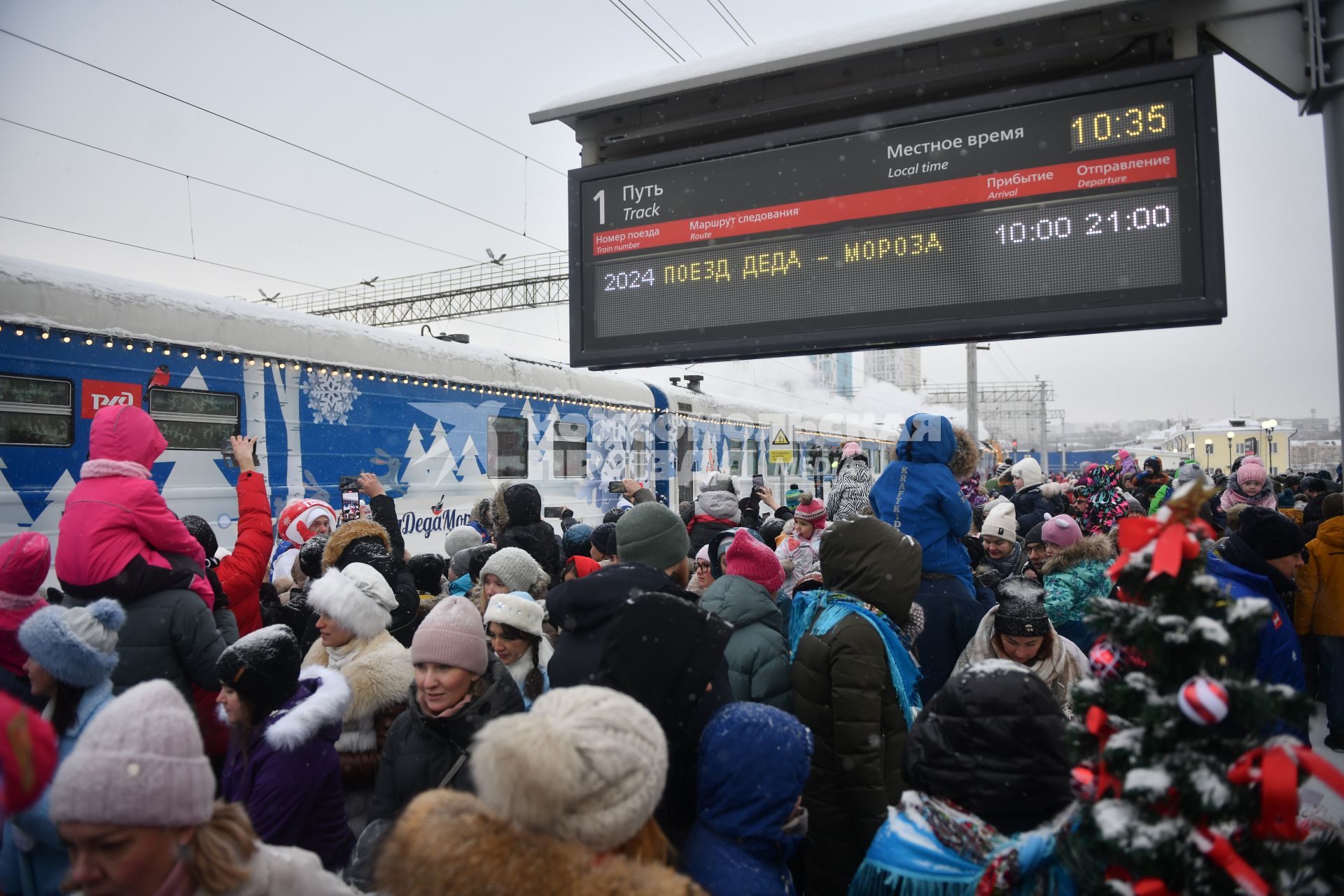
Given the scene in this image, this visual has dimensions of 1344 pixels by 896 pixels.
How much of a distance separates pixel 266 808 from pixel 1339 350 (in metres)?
4.10

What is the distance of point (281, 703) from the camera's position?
2477mm

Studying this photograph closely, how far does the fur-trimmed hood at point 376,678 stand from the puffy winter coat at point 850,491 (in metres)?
3.18

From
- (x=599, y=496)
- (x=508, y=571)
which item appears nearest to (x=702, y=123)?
(x=508, y=571)

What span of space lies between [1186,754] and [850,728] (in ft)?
4.12

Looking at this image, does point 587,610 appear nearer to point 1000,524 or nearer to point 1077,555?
point 1077,555

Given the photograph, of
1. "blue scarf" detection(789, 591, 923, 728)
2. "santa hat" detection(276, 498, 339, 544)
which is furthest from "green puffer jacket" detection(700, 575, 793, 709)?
"santa hat" detection(276, 498, 339, 544)

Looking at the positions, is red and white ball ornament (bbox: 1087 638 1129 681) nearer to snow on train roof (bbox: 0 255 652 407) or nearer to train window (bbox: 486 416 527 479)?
snow on train roof (bbox: 0 255 652 407)

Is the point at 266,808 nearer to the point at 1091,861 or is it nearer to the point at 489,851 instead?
the point at 489,851

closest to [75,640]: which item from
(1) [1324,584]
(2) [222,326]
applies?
(2) [222,326]

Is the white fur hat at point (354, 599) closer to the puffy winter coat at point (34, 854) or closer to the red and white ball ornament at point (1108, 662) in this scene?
the puffy winter coat at point (34, 854)

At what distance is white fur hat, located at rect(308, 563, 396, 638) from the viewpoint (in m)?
3.05

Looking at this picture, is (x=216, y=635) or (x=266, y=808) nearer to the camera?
(x=266, y=808)

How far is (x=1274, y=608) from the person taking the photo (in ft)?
11.2

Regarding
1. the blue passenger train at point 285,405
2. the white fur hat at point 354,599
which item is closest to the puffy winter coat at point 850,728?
the white fur hat at point 354,599
